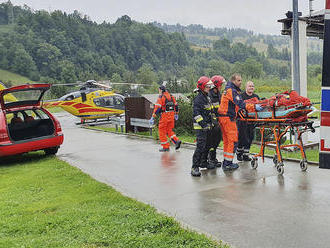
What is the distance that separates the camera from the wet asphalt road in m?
4.57

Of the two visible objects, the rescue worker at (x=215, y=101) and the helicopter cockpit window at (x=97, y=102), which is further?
the helicopter cockpit window at (x=97, y=102)

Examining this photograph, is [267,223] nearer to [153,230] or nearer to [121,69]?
[153,230]

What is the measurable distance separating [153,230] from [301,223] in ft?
6.08

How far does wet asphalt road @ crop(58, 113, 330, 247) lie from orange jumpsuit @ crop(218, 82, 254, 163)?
67 cm

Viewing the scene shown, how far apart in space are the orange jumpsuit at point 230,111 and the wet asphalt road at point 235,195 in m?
0.67

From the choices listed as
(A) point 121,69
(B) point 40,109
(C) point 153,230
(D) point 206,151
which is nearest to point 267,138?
(D) point 206,151

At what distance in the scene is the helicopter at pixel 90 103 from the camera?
2358cm

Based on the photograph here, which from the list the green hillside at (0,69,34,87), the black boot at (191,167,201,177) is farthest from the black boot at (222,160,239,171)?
the green hillside at (0,69,34,87)

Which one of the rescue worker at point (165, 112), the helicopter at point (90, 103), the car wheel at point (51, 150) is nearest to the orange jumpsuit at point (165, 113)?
the rescue worker at point (165, 112)

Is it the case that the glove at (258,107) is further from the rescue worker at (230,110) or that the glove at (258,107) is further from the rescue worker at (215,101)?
the rescue worker at (215,101)

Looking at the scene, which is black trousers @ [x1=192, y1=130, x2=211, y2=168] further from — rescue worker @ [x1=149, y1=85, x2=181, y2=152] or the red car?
the red car

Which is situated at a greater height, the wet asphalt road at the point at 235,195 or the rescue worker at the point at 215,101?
the rescue worker at the point at 215,101

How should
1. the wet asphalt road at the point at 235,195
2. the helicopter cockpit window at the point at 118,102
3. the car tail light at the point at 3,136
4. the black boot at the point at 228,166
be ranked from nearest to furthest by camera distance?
the wet asphalt road at the point at 235,195
the black boot at the point at 228,166
the car tail light at the point at 3,136
the helicopter cockpit window at the point at 118,102

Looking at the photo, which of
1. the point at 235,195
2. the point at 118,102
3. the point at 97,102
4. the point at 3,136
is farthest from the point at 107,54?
the point at 235,195
